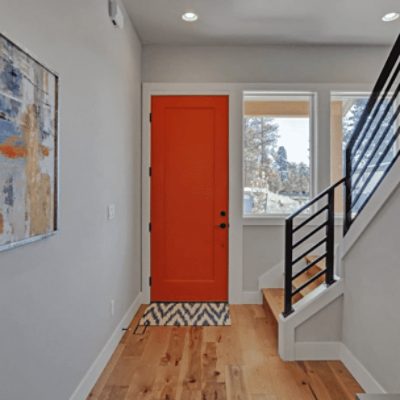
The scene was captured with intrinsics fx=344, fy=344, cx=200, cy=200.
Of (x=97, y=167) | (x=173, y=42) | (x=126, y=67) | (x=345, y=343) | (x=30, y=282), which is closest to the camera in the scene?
(x=30, y=282)

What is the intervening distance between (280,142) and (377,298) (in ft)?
7.40

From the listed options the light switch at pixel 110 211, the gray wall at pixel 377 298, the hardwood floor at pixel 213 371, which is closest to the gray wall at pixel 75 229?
the light switch at pixel 110 211

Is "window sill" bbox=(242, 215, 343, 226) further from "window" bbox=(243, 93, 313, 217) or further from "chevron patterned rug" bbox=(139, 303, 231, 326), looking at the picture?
"chevron patterned rug" bbox=(139, 303, 231, 326)

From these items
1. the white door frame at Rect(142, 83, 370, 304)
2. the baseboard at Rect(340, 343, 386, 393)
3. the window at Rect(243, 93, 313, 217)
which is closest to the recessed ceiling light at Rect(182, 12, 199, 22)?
the white door frame at Rect(142, 83, 370, 304)

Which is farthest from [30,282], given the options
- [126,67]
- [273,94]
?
[273,94]

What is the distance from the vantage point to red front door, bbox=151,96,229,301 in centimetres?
389

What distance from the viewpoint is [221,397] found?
2.17 m

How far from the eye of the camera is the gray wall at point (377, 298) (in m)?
1.94

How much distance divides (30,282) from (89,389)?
1101 mm

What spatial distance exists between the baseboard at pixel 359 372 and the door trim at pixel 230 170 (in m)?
1.47

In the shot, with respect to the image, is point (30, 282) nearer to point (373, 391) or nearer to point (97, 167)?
point (97, 167)

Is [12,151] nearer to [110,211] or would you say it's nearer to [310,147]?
[110,211]

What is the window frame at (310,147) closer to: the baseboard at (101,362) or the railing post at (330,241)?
the railing post at (330,241)

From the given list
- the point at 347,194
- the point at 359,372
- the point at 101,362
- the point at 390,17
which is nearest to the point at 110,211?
the point at 101,362
